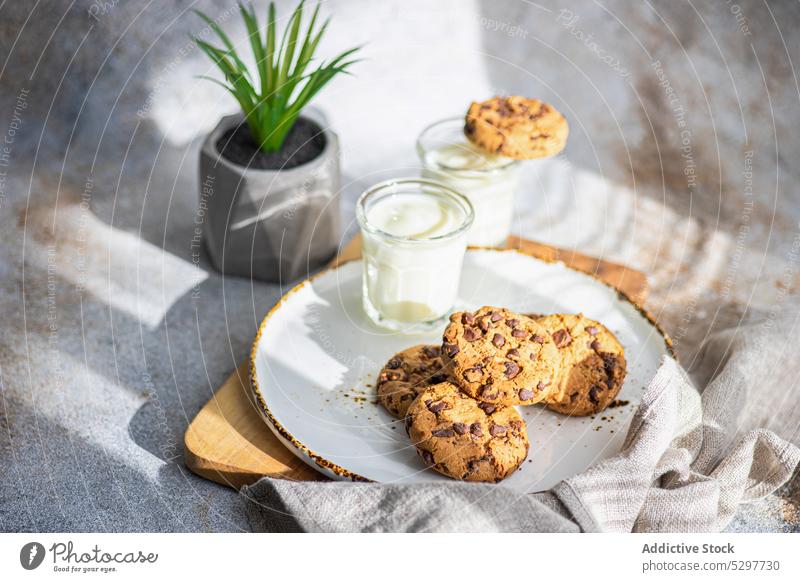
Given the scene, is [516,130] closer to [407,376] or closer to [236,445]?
[407,376]

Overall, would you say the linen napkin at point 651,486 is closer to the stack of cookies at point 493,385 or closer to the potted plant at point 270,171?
the stack of cookies at point 493,385

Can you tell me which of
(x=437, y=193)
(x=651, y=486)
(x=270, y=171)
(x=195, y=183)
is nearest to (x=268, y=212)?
(x=270, y=171)

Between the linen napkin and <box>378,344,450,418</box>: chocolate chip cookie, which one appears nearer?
the linen napkin

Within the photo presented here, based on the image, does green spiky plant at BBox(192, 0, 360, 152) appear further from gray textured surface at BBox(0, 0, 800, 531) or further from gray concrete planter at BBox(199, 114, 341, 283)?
gray textured surface at BBox(0, 0, 800, 531)

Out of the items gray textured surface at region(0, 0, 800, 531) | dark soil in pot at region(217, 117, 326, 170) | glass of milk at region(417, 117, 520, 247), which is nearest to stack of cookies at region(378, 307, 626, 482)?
gray textured surface at region(0, 0, 800, 531)

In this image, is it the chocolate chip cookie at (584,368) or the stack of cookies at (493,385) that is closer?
the stack of cookies at (493,385)

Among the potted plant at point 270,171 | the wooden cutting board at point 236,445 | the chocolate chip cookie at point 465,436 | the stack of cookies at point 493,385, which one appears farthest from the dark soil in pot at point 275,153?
the chocolate chip cookie at point 465,436
